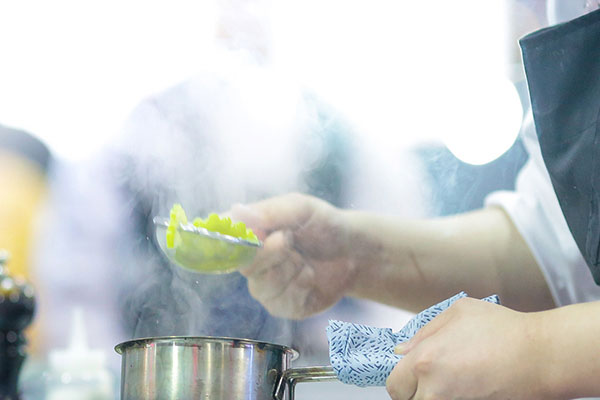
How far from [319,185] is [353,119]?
0.50 feet

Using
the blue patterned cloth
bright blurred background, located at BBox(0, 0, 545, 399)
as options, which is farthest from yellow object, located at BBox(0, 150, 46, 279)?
the blue patterned cloth

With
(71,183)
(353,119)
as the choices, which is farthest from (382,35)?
(71,183)

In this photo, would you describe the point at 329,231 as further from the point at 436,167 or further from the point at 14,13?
the point at 14,13

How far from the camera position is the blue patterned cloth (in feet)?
2.46

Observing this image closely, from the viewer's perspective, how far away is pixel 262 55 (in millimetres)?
1433

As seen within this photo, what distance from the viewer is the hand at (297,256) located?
4.47ft

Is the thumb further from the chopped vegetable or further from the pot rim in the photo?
the chopped vegetable

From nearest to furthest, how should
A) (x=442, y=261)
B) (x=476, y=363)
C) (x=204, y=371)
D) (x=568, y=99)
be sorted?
(x=476, y=363)
(x=204, y=371)
(x=568, y=99)
(x=442, y=261)

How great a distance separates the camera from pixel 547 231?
130 cm

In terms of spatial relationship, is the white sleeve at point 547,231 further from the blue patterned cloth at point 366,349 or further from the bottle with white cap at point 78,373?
the bottle with white cap at point 78,373

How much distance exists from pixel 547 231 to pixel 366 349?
0.66 m

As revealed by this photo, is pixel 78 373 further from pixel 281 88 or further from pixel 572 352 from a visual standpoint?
pixel 572 352

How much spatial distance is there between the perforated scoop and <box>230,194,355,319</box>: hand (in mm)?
45

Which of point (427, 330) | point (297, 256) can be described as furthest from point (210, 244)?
point (427, 330)
